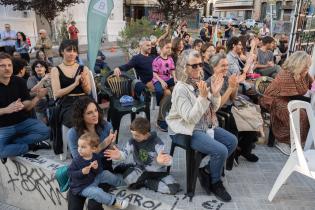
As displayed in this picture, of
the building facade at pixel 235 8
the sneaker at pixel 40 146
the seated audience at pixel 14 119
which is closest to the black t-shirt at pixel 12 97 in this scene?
the seated audience at pixel 14 119

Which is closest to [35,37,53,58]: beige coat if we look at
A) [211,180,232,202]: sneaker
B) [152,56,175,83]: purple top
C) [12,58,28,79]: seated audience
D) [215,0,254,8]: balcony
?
[12,58,28,79]: seated audience

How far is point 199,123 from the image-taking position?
9.90ft

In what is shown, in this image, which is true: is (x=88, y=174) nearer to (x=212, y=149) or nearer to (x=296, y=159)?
(x=212, y=149)

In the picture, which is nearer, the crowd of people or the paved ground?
the crowd of people

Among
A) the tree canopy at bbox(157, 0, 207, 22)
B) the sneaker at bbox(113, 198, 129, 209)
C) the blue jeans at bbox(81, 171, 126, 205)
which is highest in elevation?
the tree canopy at bbox(157, 0, 207, 22)

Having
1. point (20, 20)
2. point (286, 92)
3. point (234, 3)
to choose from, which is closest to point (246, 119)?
point (286, 92)

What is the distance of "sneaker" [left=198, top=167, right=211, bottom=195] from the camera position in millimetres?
3062

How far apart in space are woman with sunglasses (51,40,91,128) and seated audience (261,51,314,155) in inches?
96.7

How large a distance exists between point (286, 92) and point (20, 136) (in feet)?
11.2

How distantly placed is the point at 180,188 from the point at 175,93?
3.34 ft

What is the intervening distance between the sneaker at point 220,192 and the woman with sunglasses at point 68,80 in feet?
5.85

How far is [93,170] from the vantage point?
9.14 feet

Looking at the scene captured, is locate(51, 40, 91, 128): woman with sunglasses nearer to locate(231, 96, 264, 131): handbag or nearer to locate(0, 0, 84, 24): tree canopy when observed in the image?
locate(231, 96, 264, 131): handbag

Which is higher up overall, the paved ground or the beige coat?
the beige coat
